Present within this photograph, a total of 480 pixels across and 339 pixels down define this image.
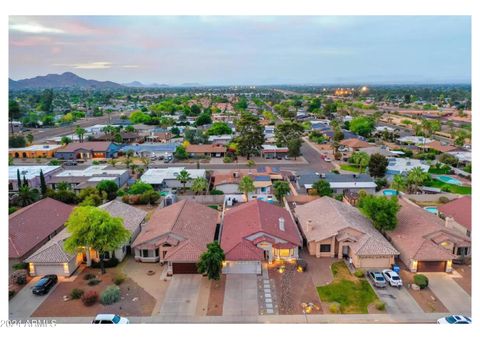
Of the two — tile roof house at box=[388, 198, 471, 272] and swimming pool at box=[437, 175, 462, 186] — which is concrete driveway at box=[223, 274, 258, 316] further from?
swimming pool at box=[437, 175, 462, 186]

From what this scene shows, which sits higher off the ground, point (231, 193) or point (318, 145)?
point (318, 145)

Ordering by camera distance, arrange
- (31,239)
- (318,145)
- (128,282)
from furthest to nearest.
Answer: (318,145) → (31,239) → (128,282)

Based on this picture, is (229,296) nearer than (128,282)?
Yes

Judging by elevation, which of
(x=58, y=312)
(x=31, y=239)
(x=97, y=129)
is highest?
(x=97, y=129)

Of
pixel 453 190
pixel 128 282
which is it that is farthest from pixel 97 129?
pixel 453 190

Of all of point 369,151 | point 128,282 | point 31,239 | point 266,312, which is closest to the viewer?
point 266,312

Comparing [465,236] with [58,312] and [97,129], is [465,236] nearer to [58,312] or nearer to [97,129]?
[58,312]

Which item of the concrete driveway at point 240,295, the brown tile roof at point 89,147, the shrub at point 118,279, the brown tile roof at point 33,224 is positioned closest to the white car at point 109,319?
the shrub at point 118,279

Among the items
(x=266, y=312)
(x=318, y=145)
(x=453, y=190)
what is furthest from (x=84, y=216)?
(x=318, y=145)
